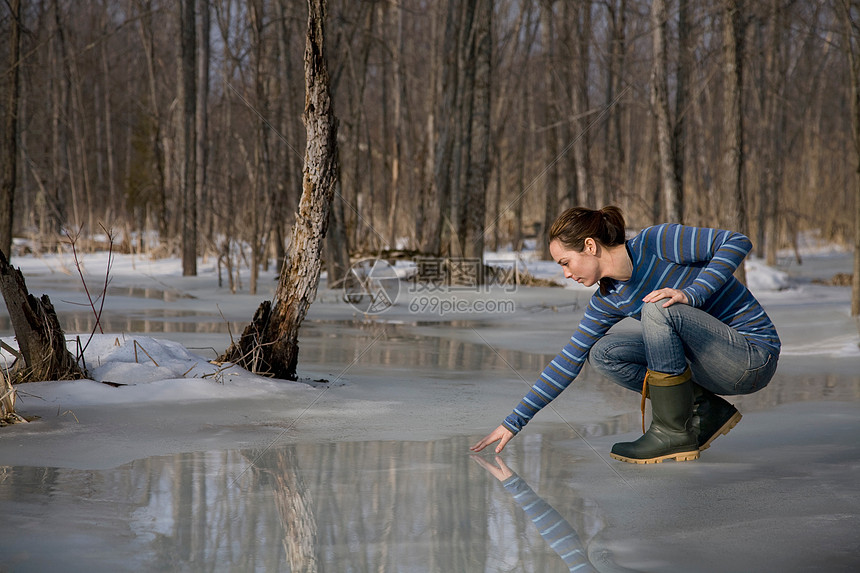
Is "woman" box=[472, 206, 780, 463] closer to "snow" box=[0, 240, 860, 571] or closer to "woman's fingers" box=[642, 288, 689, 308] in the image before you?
"woman's fingers" box=[642, 288, 689, 308]

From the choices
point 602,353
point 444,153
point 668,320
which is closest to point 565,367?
point 602,353

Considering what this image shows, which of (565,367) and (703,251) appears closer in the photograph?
(703,251)

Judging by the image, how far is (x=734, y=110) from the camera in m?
10.4

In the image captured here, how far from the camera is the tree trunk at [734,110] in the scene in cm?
997

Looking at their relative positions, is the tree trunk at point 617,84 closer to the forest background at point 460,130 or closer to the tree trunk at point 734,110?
the forest background at point 460,130

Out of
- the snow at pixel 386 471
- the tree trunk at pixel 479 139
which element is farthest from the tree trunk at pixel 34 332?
the tree trunk at pixel 479 139

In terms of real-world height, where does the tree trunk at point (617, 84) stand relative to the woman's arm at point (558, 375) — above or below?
above

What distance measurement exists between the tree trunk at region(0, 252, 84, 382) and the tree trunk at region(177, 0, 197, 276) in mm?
8369

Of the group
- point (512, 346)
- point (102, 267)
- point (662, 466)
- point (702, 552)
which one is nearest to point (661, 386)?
point (662, 466)

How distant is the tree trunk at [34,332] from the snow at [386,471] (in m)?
0.10

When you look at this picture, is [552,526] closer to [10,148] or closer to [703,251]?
[703,251]

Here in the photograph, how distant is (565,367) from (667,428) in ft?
1.47

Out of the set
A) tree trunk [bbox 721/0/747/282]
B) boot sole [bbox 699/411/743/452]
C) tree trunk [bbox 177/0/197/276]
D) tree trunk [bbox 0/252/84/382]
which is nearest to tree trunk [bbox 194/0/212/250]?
tree trunk [bbox 177/0/197/276]

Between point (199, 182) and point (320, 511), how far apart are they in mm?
12908
